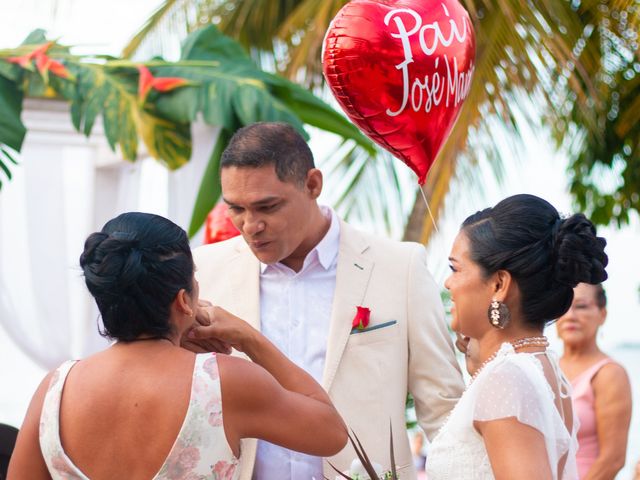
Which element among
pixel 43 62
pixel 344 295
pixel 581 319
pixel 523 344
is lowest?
pixel 581 319

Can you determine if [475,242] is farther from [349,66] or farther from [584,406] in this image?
[584,406]

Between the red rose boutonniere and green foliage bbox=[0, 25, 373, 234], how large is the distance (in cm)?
241

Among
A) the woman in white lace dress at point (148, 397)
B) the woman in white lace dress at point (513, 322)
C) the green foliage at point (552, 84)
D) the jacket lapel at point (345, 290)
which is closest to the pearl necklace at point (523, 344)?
the woman in white lace dress at point (513, 322)

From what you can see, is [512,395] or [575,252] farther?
[575,252]

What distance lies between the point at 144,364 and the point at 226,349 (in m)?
0.43

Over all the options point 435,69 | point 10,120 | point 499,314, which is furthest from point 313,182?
point 10,120

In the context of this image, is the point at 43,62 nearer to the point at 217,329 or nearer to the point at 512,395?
the point at 217,329

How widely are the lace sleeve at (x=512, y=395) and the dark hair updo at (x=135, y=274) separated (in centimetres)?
74

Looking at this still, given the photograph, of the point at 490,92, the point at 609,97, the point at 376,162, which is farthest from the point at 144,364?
the point at 376,162

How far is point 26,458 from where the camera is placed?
7.63ft

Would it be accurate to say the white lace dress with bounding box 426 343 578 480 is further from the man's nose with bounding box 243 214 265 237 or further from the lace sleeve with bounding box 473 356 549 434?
the man's nose with bounding box 243 214 265 237

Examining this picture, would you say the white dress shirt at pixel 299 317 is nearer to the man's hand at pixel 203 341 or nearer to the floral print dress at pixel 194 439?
the man's hand at pixel 203 341

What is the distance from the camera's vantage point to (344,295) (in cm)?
331

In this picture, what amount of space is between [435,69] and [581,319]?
6.03ft
